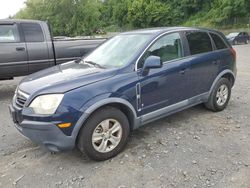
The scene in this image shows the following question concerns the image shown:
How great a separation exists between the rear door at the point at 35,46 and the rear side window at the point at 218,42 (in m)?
4.05

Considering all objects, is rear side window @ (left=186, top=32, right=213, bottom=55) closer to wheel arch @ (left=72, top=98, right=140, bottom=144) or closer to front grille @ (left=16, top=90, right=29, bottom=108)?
wheel arch @ (left=72, top=98, right=140, bottom=144)

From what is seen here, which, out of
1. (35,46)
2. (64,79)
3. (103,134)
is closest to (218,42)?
(103,134)

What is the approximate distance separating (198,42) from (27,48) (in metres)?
4.11

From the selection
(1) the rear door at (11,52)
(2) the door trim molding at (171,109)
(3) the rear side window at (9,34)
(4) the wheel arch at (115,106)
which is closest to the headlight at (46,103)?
(4) the wheel arch at (115,106)

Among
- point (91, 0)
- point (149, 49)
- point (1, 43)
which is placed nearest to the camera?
point (149, 49)

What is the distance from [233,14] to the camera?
128ft

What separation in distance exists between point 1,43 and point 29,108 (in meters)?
3.76

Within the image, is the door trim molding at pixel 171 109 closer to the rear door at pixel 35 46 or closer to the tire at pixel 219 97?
the tire at pixel 219 97

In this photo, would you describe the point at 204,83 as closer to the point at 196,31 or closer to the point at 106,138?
the point at 196,31

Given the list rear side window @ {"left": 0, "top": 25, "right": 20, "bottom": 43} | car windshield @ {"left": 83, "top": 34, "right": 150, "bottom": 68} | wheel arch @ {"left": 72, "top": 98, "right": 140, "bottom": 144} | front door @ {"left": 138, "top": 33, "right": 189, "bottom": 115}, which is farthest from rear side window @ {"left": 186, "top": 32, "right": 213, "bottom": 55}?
rear side window @ {"left": 0, "top": 25, "right": 20, "bottom": 43}

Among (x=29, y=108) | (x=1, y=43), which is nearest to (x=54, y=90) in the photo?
(x=29, y=108)

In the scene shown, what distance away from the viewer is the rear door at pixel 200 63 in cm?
444

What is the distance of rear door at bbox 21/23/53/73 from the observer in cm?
653

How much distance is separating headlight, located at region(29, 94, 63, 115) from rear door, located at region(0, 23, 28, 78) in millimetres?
3677
